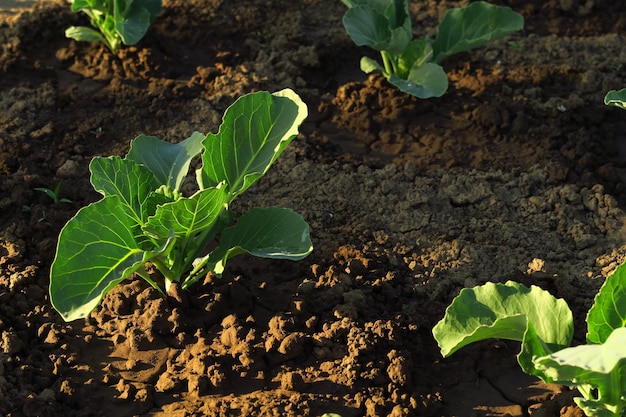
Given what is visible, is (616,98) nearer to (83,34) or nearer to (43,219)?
(43,219)

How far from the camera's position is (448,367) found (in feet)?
11.1

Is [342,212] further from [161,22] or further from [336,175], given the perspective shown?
[161,22]

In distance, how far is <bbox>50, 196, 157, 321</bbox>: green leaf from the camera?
313 cm

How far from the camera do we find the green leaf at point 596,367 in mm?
2482

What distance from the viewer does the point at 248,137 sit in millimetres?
3607

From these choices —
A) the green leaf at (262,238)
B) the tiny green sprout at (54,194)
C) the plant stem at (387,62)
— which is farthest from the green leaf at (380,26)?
the tiny green sprout at (54,194)

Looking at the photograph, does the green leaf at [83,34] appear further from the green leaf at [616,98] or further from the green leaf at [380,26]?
the green leaf at [616,98]

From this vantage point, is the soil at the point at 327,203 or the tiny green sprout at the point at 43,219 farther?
the tiny green sprout at the point at 43,219

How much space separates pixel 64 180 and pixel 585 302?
2514 mm

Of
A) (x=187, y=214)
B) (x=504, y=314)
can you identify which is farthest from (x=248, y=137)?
(x=504, y=314)

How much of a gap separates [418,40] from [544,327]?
216cm

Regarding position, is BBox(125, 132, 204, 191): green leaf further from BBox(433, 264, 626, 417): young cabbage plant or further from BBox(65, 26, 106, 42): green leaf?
BBox(65, 26, 106, 42): green leaf

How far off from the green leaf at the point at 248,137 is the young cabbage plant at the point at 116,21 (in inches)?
60.1

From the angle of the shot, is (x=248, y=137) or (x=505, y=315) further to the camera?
(x=248, y=137)
